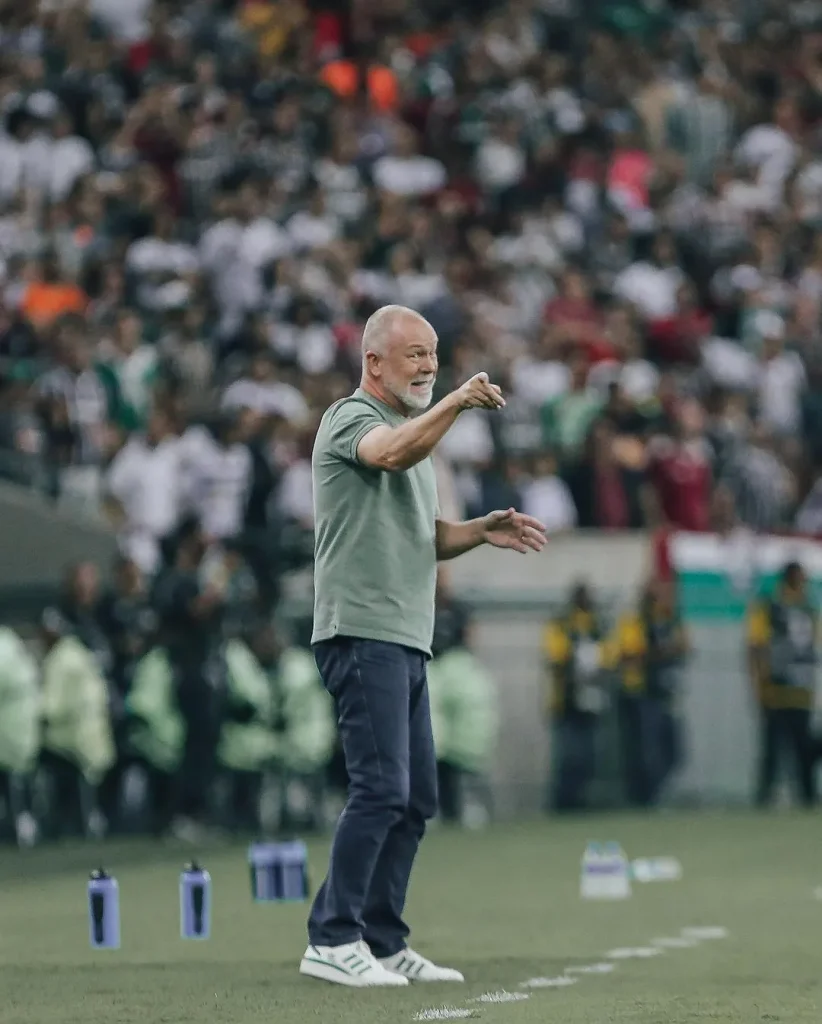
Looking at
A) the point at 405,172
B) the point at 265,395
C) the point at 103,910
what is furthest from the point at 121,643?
the point at 405,172

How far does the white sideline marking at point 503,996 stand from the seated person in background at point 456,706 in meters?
→ 9.83

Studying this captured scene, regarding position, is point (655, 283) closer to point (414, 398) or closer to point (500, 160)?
point (500, 160)

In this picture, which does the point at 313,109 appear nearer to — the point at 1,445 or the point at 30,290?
the point at 30,290

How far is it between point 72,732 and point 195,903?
6737 mm

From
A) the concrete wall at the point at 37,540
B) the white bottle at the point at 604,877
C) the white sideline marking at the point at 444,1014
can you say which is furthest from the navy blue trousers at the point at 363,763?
the concrete wall at the point at 37,540

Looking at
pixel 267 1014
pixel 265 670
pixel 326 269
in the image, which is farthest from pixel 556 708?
pixel 267 1014

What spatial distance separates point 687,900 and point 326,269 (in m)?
10.3

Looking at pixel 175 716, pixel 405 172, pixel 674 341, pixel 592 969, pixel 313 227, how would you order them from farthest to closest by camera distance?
pixel 405 172, pixel 674 341, pixel 313 227, pixel 175 716, pixel 592 969

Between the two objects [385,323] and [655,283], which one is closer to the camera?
[385,323]

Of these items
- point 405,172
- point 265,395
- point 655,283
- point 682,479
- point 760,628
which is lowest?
point 760,628

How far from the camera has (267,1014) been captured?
7.07 meters

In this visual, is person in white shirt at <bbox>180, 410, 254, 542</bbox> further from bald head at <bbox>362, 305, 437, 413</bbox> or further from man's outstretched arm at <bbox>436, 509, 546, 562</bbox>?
bald head at <bbox>362, 305, 437, 413</bbox>

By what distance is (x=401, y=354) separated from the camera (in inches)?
307

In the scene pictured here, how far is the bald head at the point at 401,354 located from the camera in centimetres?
776
